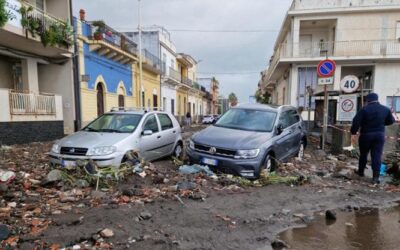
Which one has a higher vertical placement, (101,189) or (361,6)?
(361,6)

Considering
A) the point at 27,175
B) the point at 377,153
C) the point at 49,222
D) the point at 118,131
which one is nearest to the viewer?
the point at 49,222

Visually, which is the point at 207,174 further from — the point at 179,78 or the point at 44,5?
the point at 179,78

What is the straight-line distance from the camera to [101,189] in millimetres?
5727

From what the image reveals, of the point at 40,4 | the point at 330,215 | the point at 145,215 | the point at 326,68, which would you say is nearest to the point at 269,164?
the point at 330,215

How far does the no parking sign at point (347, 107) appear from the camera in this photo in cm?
1110

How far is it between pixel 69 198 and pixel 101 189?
68 centimetres

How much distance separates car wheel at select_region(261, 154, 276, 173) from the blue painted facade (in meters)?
13.7

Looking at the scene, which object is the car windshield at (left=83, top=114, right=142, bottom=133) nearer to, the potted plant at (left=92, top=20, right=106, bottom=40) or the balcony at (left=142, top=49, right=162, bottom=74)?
the potted plant at (left=92, top=20, right=106, bottom=40)

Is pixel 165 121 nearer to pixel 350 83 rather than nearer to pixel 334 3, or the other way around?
pixel 350 83

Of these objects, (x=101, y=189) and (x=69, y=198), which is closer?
(x=69, y=198)

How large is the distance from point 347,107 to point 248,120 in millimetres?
5343

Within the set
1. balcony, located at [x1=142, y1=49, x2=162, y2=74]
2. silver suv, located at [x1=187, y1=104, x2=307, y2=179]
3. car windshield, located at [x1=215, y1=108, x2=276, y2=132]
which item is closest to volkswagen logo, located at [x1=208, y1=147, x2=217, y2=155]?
silver suv, located at [x1=187, y1=104, x2=307, y2=179]

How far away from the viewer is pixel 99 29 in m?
18.1

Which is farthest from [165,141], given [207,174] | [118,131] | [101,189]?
[101,189]
